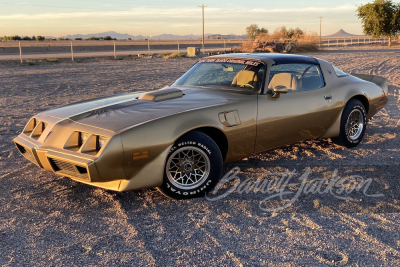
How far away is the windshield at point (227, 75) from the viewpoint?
15.6 ft

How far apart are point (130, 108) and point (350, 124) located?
330cm

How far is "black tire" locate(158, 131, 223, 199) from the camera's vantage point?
12.5 ft

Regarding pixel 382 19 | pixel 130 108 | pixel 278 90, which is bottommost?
pixel 130 108

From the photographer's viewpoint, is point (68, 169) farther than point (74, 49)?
No

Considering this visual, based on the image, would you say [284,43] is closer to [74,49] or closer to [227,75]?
[74,49]

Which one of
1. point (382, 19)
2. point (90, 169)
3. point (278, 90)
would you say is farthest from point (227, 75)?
point (382, 19)

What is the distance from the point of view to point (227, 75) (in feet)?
16.6

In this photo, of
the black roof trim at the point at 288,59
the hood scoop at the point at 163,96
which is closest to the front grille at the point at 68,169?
the hood scoop at the point at 163,96

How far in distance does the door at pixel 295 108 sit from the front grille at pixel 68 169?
1950 mm

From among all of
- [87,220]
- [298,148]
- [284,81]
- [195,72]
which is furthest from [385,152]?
[87,220]

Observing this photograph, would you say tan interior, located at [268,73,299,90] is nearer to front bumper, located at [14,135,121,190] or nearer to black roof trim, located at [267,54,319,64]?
black roof trim, located at [267,54,319,64]

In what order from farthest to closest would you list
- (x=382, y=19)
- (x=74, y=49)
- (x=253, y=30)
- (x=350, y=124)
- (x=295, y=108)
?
(x=253, y=30) → (x=382, y=19) → (x=74, y=49) → (x=350, y=124) → (x=295, y=108)

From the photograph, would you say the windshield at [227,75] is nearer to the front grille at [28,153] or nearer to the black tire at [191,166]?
the black tire at [191,166]

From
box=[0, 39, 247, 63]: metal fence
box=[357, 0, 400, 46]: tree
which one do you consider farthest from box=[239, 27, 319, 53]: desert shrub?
box=[357, 0, 400, 46]: tree
